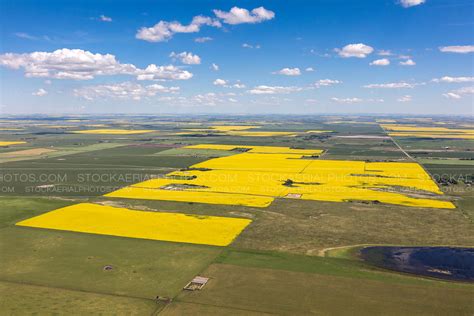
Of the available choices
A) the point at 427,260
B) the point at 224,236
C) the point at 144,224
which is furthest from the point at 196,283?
the point at 427,260

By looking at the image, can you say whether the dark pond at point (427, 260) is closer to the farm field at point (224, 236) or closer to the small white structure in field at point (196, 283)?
the farm field at point (224, 236)

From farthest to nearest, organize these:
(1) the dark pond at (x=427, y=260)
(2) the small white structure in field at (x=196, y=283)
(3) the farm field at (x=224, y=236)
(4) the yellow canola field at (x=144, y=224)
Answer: (4) the yellow canola field at (x=144, y=224) → (1) the dark pond at (x=427, y=260) → (2) the small white structure in field at (x=196, y=283) → (3) the farm field at (x=224, y=236)

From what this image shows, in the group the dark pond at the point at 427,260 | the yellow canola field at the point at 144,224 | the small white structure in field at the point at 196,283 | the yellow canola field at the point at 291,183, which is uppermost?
the yellow canola field at the point at 291,183

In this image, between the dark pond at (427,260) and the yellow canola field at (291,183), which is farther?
the yellow canola field at (291,183)

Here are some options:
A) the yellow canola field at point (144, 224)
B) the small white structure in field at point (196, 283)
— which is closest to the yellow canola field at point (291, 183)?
the yellow canola field at point (144, 224)

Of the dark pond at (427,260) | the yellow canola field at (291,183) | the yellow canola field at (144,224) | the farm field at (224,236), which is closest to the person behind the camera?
the farm field at (224,236)
